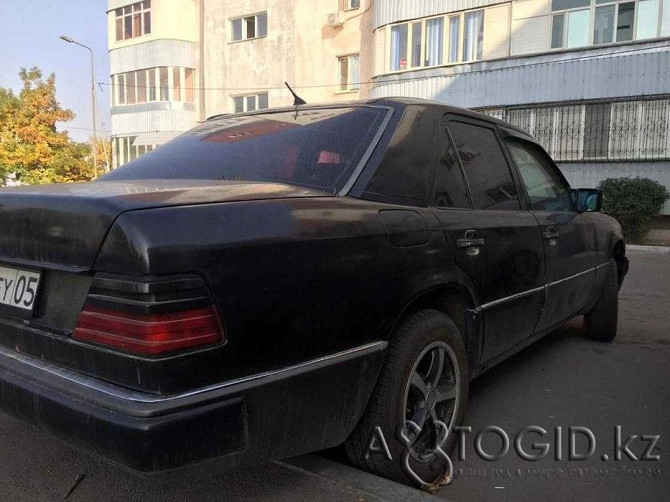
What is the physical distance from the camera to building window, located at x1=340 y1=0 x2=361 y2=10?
21005 mm

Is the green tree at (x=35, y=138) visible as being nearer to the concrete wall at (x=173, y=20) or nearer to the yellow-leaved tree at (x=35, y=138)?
the yellow-leaved tree at (x=35, y=138)

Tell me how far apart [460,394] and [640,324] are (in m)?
3.72

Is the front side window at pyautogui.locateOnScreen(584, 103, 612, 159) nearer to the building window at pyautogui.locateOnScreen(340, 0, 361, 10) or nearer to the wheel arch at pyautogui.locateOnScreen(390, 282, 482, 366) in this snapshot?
the building window at pyautogui.locateOnScreen(340, 0, 361, 10)

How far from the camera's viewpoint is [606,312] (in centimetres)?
469

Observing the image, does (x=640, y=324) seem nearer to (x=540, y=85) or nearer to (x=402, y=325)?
(x=402, y=325)

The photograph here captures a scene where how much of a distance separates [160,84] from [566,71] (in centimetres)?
1832

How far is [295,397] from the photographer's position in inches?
73.4

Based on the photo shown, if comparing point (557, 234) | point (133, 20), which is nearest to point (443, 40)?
point (557, 234)

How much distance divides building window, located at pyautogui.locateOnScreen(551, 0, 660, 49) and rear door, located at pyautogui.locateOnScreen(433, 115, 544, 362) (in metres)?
13.4

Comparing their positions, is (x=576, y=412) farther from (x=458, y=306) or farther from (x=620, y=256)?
(x=620, y=256)

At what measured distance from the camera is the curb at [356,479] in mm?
2131

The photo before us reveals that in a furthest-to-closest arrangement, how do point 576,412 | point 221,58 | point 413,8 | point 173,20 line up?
point 173,20 → point 221,58 → point 413,8 → point 576,412

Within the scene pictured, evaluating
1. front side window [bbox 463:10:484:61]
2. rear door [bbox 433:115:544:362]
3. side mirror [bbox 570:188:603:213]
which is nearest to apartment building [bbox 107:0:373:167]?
front side window [bbox 463:10:484:61]

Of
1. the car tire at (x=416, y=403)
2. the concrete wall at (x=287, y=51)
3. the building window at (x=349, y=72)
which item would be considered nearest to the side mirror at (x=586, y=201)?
the car tire at (x=416, y=403)
